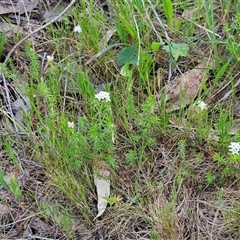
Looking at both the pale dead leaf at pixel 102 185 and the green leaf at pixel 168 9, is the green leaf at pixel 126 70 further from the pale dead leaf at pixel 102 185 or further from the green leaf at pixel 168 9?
the pale dead leaf at pixel 102 185

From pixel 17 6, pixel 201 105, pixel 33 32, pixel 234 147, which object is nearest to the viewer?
pixel 234 147

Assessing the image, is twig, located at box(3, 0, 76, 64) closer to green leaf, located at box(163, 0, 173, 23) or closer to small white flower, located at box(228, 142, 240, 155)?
green leaf, located at box(163, 0, 173, 23)

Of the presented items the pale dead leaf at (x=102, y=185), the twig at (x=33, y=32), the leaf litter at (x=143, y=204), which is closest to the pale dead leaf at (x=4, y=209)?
the leaf litter at (x=143, y=204)

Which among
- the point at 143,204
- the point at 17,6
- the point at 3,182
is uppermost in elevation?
the point at 17,6

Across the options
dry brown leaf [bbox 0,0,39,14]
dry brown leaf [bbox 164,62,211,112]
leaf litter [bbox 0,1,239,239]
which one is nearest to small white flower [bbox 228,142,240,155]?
leaf litter [bbox 0,1,239,239]

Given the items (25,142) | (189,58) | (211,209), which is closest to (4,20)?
(25,142)

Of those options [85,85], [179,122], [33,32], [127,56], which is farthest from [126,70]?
[33,32]

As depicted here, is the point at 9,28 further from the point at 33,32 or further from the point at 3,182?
the point at 3,182
